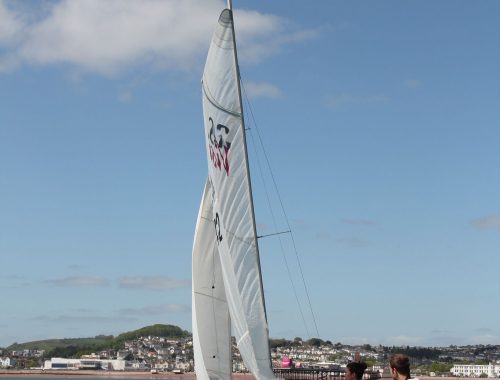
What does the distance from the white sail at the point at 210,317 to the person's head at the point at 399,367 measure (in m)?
15.5

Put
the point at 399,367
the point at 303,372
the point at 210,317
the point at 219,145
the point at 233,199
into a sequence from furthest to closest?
the point at 303,372 → the point at 210,317 → the point at 219,145 → the point at 233,199 → the point at 399,367

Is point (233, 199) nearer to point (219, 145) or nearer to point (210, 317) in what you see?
point (219, 145)

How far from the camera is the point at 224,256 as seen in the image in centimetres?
1942

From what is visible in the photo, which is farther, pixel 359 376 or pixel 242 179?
pixel 242 179

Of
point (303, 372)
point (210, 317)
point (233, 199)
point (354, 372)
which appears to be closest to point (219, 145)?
point (233, 199)

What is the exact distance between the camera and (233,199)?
18969 mm

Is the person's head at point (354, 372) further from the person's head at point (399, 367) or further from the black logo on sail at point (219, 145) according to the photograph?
the black logo on sail at point (219, 145)

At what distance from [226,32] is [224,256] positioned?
4419 millimetres

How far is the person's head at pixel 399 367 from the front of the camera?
8.34 metres

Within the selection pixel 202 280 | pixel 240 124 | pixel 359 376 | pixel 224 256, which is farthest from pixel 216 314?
pixel 359 376

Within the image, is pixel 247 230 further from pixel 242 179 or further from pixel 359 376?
pixel 359 376

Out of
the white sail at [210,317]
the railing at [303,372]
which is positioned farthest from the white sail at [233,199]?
the railing at [303,372]

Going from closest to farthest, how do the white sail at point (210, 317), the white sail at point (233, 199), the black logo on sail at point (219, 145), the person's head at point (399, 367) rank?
the person's head at point (399, 367) < the white sail at point (233, 199) < the black logo on sail at point (219, 145) < the white sail at point (210, 317)

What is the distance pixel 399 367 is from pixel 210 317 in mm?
15843
